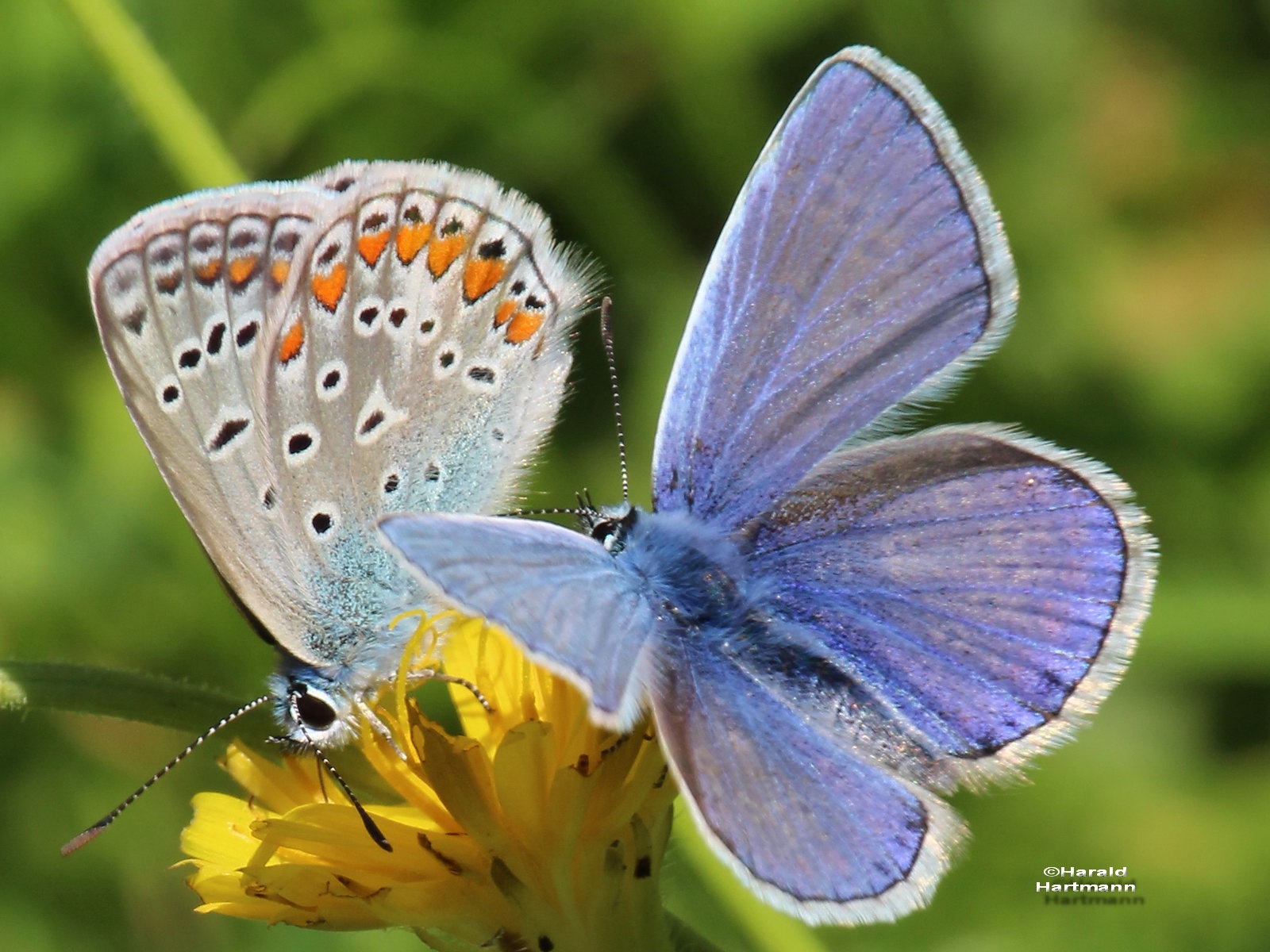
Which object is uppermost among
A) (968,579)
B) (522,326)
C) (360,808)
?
(522,326)

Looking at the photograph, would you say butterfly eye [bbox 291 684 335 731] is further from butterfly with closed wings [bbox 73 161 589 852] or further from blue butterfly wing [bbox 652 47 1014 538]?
blue butterfly wing [bbox 652 47 1014 538]

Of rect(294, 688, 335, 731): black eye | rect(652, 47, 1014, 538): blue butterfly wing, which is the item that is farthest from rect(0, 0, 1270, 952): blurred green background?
rect(652, 47, 1014, 538): blue butterfly wing

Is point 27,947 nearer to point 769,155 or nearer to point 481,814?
point 481,814

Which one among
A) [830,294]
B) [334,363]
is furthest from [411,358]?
[830,294]

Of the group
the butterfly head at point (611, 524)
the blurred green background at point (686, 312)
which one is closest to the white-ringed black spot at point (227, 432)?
the butterfly head at point (611, 524)

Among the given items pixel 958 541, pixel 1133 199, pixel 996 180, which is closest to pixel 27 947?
pixel 958 541

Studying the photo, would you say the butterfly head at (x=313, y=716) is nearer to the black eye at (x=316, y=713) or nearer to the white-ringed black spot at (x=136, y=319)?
the black eye at (x=316, y=713)

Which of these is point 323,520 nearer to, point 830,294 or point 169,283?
point 169,283
